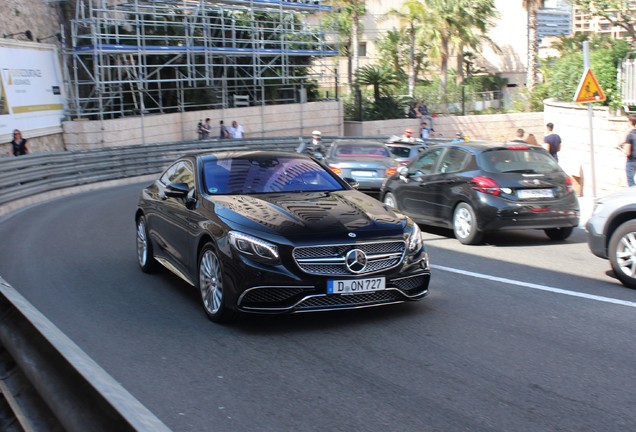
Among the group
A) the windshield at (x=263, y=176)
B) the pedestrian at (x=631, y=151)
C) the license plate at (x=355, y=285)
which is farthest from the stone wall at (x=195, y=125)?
the license plate at (x=355, y=285)

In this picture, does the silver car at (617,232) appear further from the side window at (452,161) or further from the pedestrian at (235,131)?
the pedestrian at (235,131)

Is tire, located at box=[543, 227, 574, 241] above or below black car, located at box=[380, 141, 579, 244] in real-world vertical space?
below

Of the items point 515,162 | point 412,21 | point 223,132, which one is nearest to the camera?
point 515,162

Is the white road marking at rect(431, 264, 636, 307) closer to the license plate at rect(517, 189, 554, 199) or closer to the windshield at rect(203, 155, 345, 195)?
the windshield at rect(203, 155, 345, 195)

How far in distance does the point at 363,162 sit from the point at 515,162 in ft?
21.7

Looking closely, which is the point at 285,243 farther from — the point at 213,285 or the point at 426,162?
the point at 426,162

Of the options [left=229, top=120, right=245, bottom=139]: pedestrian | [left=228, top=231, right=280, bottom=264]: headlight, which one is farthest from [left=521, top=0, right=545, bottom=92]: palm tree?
[left=228, top=231, right=280, bottom=264]: headlight

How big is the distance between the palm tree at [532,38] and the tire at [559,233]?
1429 inches

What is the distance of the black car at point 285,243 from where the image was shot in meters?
6.82

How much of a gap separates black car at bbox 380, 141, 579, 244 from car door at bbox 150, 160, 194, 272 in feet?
15.3

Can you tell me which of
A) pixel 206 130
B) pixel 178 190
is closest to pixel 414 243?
pixel 178 190

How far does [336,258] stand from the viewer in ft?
22.6

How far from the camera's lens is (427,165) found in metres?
13.5

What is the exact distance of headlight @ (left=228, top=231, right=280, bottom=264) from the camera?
6.80 metres
